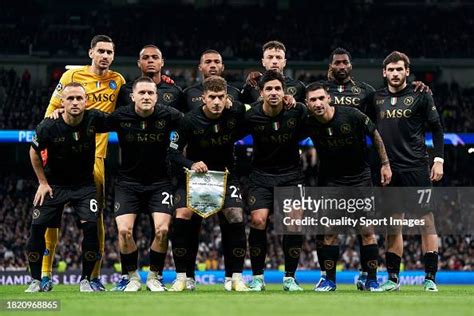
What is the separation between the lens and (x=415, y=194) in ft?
36.7

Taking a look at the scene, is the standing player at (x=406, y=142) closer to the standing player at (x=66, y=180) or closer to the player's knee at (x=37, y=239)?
the standing player at (x=66, y=180)

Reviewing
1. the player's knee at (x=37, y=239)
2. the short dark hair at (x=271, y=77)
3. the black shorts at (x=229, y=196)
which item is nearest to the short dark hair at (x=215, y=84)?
the short dark hair at (x=271, y=77)

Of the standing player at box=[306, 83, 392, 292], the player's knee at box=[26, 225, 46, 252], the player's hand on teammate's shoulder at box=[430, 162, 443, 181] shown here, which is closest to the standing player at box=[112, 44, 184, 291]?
the player's knee at box=[26, 225, 46, 252]

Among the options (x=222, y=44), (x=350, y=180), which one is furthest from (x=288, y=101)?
(x=222, y=44)

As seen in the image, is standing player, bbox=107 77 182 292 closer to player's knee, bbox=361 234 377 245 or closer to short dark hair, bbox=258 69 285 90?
short dark hair, bbox=258 69 285 90

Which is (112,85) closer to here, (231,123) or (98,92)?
(98,92)

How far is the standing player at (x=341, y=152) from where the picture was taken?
10.7 metres

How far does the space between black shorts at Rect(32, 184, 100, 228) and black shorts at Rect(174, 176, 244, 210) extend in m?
0.88

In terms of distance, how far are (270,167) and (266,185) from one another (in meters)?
0.21

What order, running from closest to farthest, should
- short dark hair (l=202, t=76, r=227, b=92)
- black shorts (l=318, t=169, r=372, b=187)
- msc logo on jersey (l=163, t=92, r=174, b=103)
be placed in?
short dark hair (l=202, t=76, r=227, b=92)
black shorts (l=318, t=169, r=372, b=187)
msc logo on jersey (l=163, t=92, r=174, b=103)

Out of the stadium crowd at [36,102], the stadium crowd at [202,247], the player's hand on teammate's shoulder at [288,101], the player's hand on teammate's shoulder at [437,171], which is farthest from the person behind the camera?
the stadium crowd at [36,102]

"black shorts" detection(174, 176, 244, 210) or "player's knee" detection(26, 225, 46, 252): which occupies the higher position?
"black shorts" detection(174, 176, 244, 210)

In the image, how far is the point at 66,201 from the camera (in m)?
10.9

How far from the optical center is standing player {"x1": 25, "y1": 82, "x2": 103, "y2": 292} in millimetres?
10789
